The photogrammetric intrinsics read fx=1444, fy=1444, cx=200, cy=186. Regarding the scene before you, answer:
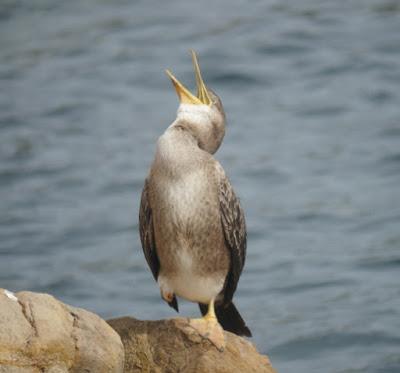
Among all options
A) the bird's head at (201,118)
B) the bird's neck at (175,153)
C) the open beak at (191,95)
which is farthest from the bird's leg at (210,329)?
the open beak at (191,95)

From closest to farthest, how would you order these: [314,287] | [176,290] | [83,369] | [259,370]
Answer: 1. [83,369]
2. [259,370]
3. [176,290]
4. [314,287]

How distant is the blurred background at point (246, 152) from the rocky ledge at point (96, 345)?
4.63 metres

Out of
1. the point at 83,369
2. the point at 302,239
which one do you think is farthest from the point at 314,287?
the point at 83,369

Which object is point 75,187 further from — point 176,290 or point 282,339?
point 176,290

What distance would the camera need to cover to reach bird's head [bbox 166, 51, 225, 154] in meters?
9.45

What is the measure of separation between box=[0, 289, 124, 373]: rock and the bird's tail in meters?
1.28

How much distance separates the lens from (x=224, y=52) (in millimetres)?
21516

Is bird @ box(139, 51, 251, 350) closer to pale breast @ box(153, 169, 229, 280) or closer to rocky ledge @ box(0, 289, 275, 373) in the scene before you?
pale breast @ box(153, 169, 229, 280)

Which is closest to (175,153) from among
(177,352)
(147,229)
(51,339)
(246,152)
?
(147,229)

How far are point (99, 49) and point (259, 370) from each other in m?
12.9

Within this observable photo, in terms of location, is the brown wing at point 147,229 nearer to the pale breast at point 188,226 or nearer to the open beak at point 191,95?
the pale breast at point 188,226

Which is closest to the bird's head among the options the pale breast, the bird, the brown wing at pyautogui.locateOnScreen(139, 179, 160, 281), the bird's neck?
the bird

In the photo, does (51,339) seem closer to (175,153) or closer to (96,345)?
(96,345)

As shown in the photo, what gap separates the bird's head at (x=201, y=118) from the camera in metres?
9.45
